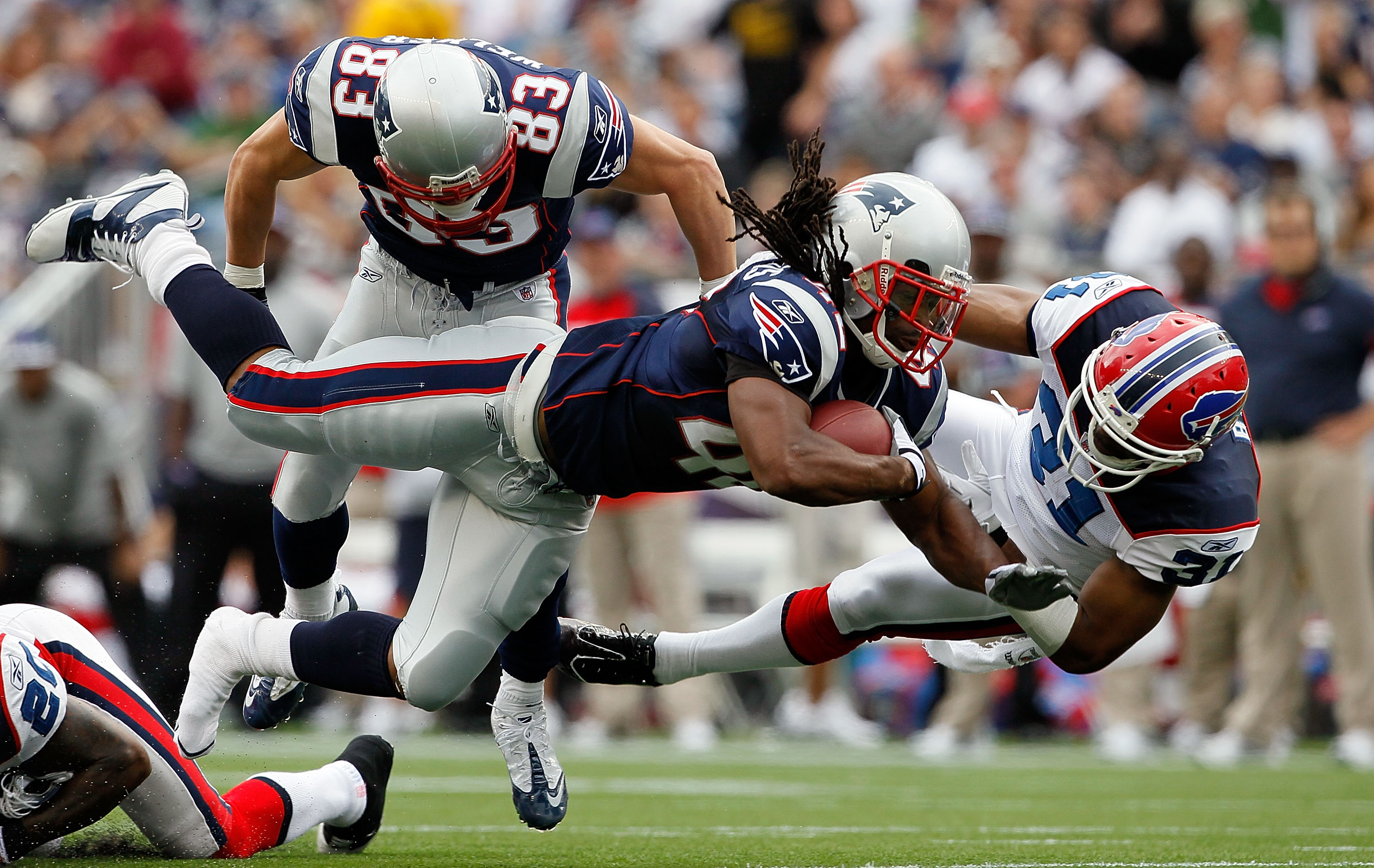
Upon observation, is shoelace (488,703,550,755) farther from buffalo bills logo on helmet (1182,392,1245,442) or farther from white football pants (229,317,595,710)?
buffalo bills logo on helmet (1182,392,1245,442)

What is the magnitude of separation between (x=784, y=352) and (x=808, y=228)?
0.44 metres

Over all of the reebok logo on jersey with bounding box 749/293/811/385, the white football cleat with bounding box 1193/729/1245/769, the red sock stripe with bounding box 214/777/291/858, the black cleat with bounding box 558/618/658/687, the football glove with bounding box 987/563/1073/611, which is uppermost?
the reebok logo on jersey with bounding box 749/293/811/385

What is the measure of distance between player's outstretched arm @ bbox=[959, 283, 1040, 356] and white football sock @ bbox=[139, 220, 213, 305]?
203 cm

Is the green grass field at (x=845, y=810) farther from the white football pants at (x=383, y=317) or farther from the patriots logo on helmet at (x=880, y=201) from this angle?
the patriots logo on helmet at (x=880, y=201)

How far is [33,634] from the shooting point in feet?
12.5

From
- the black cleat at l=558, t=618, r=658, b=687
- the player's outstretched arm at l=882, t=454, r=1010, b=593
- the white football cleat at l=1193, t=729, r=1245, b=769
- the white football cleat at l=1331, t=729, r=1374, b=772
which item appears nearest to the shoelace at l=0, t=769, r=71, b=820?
the black cleat at l=558, t=618, r=658, b=687

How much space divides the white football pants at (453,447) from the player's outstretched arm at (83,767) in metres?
0.72

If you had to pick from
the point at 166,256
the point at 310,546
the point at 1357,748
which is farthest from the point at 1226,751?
the point at 166,256

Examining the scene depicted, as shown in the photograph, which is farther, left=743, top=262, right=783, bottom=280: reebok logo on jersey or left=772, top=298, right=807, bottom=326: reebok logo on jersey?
left=743, top=262, right=783, bottom=280: reebok logo on jersey

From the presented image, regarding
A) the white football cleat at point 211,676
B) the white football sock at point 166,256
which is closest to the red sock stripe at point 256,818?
the white football cleat at point 211,676

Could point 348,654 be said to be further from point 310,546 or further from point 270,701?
point 270,701

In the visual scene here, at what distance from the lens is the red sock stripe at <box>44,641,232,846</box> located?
3791mm

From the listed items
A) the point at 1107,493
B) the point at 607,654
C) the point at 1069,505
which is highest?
the point at 1107,493

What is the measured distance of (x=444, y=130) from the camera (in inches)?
152
